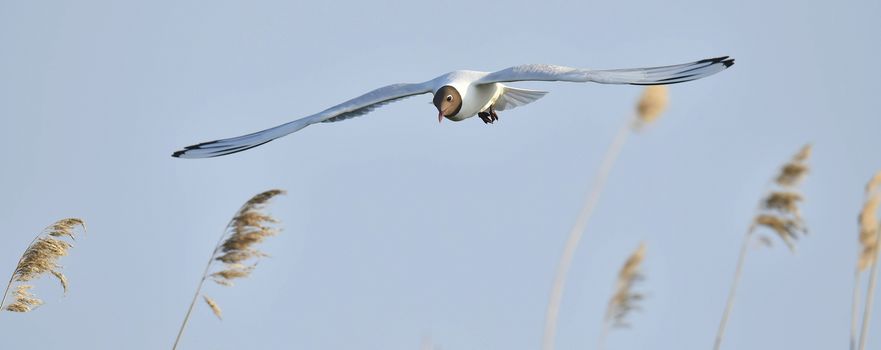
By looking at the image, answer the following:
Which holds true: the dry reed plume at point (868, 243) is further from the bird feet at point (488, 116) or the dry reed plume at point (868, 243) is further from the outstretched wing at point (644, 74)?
the bird feet at point (488, 116)

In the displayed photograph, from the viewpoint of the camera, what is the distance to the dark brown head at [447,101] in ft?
24.6

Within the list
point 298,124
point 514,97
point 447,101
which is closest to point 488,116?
point 514,97

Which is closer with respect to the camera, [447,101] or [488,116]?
[447,101]

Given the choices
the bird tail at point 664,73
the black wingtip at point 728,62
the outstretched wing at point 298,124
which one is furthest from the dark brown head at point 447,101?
the black wingtip at point 728,62

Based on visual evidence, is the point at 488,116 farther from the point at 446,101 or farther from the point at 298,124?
the point at 298,124

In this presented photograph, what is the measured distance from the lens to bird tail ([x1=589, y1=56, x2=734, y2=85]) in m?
5.98

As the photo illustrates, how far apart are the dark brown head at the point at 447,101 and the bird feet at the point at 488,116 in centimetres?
74

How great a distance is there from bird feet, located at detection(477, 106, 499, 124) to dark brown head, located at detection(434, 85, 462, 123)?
74 cm

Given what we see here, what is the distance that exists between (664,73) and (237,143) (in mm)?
3295

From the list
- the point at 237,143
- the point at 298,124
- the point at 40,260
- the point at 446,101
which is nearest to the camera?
the point at 40,260

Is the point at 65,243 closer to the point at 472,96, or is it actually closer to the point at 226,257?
the point at 226,257

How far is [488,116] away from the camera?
27.5 ft

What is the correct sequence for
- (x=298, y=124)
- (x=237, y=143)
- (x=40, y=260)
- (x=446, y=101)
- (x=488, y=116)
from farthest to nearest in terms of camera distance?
(x=488, y=116)
(x=237, y=143)
(x=298, y=124)
(x=446, y=101)
(x=40, y=260)

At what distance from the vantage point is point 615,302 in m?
5.42
